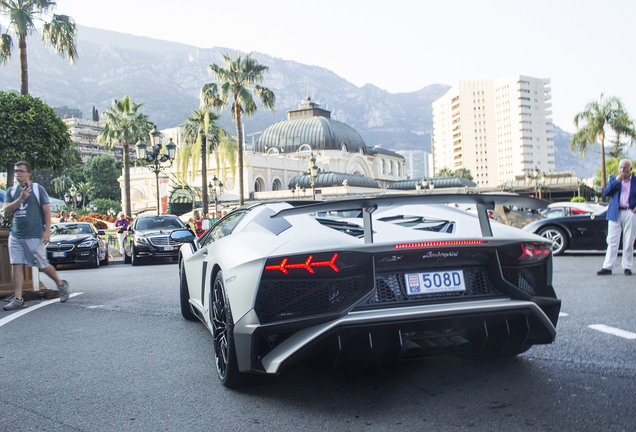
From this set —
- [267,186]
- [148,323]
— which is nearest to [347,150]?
[267,186]

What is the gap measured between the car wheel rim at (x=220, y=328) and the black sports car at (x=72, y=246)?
1197 cm

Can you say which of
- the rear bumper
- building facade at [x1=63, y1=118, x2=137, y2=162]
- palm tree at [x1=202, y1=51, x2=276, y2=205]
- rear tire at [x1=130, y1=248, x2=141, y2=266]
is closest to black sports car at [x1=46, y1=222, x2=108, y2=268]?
rear tire at [x1=130, y1=248, x2=141, y2=266]

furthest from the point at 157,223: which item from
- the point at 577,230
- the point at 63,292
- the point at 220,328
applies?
the point at 220,328

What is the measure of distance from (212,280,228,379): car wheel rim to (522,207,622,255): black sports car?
9.61 m

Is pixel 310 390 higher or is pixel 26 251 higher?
pixel 26 251

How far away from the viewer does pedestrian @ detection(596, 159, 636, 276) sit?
26.0 ft

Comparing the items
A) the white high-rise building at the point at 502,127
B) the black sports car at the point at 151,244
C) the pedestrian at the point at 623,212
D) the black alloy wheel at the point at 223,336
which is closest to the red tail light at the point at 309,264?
the black alloy wheel at the point at 223,336

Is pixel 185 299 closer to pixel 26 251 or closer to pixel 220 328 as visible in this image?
pixel 220 328

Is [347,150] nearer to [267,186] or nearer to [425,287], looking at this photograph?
[267,186]

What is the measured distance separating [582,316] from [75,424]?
4457 mm

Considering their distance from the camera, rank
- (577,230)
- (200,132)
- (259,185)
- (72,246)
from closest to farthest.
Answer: (577,230) → (72,246) → (200,132) → (259,185)

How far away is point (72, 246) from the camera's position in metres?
14.2

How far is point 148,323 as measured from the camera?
558 centimetres

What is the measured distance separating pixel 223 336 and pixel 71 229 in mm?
13495
